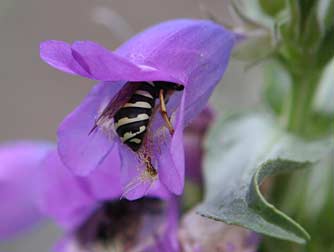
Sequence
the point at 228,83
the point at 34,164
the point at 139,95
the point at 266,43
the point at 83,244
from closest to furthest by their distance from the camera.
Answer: the point at 139,95, the point at 266,43, the point at 83,244, the point at 34,164, the point at 228,83

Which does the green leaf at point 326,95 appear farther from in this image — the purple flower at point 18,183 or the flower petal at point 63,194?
the purple flower at point 18,183

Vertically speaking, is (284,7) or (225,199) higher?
(284,7)

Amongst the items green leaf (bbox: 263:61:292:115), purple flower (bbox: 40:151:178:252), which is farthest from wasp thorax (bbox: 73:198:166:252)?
green leaf (bbox: 263:61:292:115)

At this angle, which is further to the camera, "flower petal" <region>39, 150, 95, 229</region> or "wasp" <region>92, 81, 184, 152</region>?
"flower petal" <region>39, 150, 95, 229</region>

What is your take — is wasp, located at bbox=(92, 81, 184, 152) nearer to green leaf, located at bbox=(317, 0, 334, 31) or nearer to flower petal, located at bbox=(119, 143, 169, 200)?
flower petal, located at bbox=(119, 143, 169, 200)

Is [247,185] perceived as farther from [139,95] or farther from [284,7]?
[284,7]

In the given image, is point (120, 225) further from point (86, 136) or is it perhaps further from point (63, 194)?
point (86, 136)

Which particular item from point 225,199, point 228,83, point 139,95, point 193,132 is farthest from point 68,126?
point 228,83
